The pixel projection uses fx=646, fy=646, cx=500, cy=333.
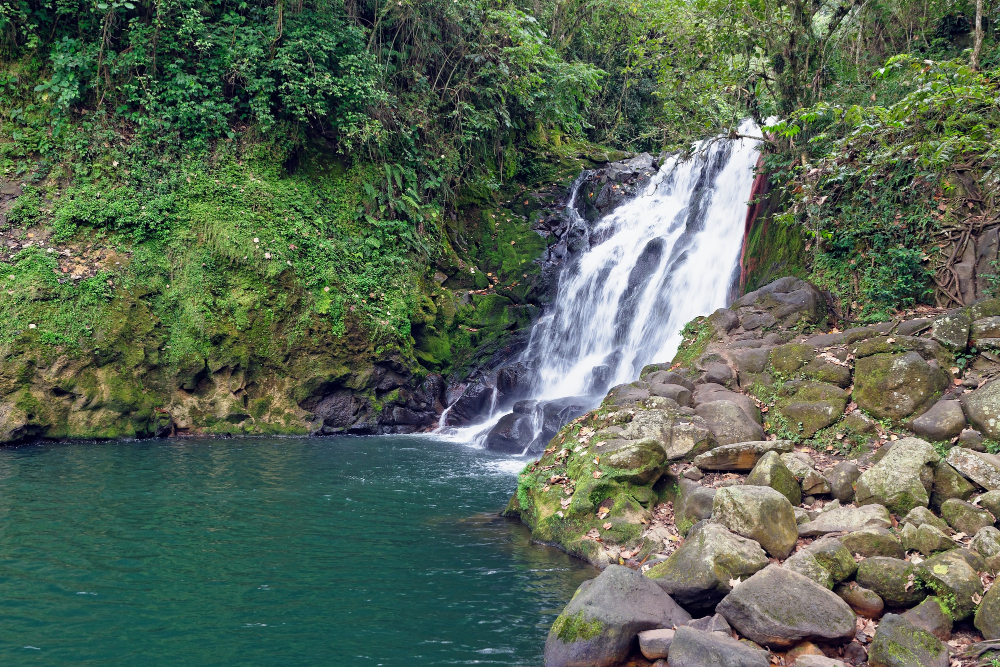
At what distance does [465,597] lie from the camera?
578 centimetres

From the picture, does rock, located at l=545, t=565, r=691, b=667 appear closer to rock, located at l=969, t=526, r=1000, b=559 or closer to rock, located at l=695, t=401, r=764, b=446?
rock, located at l=969, t=526, r=1000, b=559

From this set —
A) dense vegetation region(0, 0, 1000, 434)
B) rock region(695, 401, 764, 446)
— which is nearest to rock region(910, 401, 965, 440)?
rock region(695, 401, 764, 446)

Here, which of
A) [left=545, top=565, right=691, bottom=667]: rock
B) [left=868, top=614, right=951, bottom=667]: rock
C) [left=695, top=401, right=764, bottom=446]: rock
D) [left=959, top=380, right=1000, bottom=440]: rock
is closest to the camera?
[left=868, top=614, right=951, bottom=667]: rock

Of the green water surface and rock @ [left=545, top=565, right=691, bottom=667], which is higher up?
rock @ [left=545, top=565, right=691, bottom=667]

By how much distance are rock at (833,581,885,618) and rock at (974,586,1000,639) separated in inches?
22.9

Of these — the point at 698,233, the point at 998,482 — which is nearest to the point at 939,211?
the point at 998,482

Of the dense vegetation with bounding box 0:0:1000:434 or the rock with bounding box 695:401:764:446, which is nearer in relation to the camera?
the rock with bounding box 695:401:764:446

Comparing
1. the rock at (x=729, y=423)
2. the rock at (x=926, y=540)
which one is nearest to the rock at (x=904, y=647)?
the rock at (x=926, y=540)

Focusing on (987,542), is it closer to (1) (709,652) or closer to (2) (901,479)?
(2) (901,479)

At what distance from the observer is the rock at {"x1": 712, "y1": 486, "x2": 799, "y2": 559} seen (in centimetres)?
542

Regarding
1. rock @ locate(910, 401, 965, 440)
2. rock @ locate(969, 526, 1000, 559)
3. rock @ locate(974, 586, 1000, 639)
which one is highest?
rock @ locate(910, 401, 965, 440)

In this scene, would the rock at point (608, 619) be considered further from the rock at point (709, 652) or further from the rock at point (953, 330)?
the rock at point (953, 330)

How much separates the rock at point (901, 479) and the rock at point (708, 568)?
1362 millimetres

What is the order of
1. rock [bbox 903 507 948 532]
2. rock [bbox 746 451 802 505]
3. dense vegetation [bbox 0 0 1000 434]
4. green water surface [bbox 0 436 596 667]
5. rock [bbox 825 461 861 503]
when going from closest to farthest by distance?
1. green water surface [bbox 0 436 596 667]
2. rock [bbox 903 507 948 532]
3. rock [bbox 825 461 861 503]
4. rock [bbox 746 451 802 505]
5. dense vegetation [bbox 0 0 1000 434]
